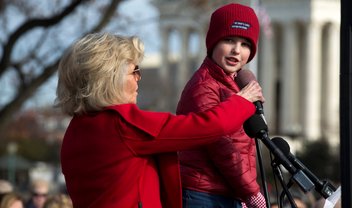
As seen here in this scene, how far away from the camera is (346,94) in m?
4.36

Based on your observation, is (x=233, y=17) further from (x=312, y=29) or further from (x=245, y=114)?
(x=312, y=29)

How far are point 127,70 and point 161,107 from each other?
274 feet

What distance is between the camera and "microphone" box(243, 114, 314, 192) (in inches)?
197

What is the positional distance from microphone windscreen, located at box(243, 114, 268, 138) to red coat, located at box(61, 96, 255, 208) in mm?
44

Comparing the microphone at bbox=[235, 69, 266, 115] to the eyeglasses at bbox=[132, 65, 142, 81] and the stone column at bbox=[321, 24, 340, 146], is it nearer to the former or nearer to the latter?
the eyeglasses at bbox=[132, 65, 142, 81]

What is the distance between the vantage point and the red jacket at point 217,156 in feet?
17.5

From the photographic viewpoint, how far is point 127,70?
504 centimetres

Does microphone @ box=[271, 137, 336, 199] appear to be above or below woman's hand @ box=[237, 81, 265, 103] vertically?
below

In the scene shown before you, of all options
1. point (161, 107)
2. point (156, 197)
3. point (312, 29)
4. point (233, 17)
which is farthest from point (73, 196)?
point (312, 29)

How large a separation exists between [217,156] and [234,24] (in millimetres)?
645

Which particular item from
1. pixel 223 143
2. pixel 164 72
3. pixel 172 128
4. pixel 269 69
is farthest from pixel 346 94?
pixel 164 72

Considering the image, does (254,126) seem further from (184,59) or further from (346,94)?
(184,59)

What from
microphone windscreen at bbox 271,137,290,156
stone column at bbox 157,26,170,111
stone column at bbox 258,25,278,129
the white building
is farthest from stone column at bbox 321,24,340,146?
microphone windscreen at bbox 271,137,290,156

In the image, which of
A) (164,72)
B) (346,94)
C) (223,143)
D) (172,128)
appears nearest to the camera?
(346,94)
